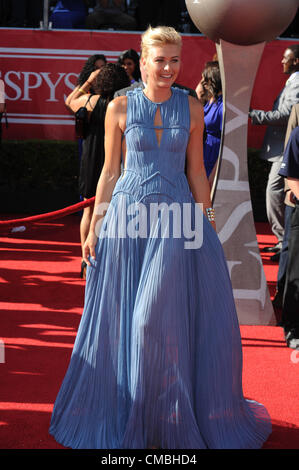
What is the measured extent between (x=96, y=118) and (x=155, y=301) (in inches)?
131

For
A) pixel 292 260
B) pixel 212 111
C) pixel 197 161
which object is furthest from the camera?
pixel 212 111

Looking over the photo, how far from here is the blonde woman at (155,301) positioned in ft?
10.1

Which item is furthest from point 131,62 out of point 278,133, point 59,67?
point 59,67

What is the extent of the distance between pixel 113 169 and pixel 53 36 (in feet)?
21.2

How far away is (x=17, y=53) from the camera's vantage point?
364 inches

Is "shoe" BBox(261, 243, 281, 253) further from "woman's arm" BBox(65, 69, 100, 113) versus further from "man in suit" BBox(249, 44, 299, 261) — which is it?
"woman's arm" BBox(65, 69, 100, 113)

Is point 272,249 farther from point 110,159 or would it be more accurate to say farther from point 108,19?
point 110,159

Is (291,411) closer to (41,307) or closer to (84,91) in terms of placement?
(41,307)

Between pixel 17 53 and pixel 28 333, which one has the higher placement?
pixel 17 53

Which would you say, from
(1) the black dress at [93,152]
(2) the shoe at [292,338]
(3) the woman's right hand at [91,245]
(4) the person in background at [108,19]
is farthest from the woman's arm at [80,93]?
(3) the woman's right hand at [91,245]

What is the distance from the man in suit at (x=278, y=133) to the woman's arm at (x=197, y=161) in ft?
11.3

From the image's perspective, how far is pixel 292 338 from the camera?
16.0 ft

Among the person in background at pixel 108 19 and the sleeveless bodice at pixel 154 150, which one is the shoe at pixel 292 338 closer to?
the sleeveless bodice at pixel 154 150

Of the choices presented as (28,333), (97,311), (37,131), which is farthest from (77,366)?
(37,131)
